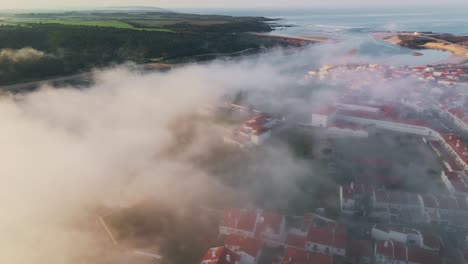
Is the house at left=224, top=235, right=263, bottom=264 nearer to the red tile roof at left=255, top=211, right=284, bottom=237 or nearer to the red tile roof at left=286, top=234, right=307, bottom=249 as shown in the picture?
the red tile roof at left=255, top=211, right=284, bottom=237

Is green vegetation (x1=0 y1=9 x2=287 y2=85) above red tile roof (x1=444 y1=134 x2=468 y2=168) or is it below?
above

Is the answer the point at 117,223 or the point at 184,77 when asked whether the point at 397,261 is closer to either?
the point at 117,223

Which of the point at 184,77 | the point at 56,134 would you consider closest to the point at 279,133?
the point at 56,134

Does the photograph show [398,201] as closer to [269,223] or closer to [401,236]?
[401,236]

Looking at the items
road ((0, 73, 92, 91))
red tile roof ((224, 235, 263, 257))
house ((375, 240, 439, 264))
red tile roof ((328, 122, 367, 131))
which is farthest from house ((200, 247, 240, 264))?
road ((0, 73, 92, 91))

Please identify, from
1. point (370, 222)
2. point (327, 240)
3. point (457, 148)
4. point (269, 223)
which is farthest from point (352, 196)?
point (457, 148)

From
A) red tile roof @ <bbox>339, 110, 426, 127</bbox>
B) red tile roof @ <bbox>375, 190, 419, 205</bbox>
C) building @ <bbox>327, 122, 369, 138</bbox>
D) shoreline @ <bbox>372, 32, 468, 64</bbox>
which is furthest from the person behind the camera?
shoreline @ <bbox>372, 32, 468, 64</bbox>

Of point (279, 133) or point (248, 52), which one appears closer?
point (279, 133)
